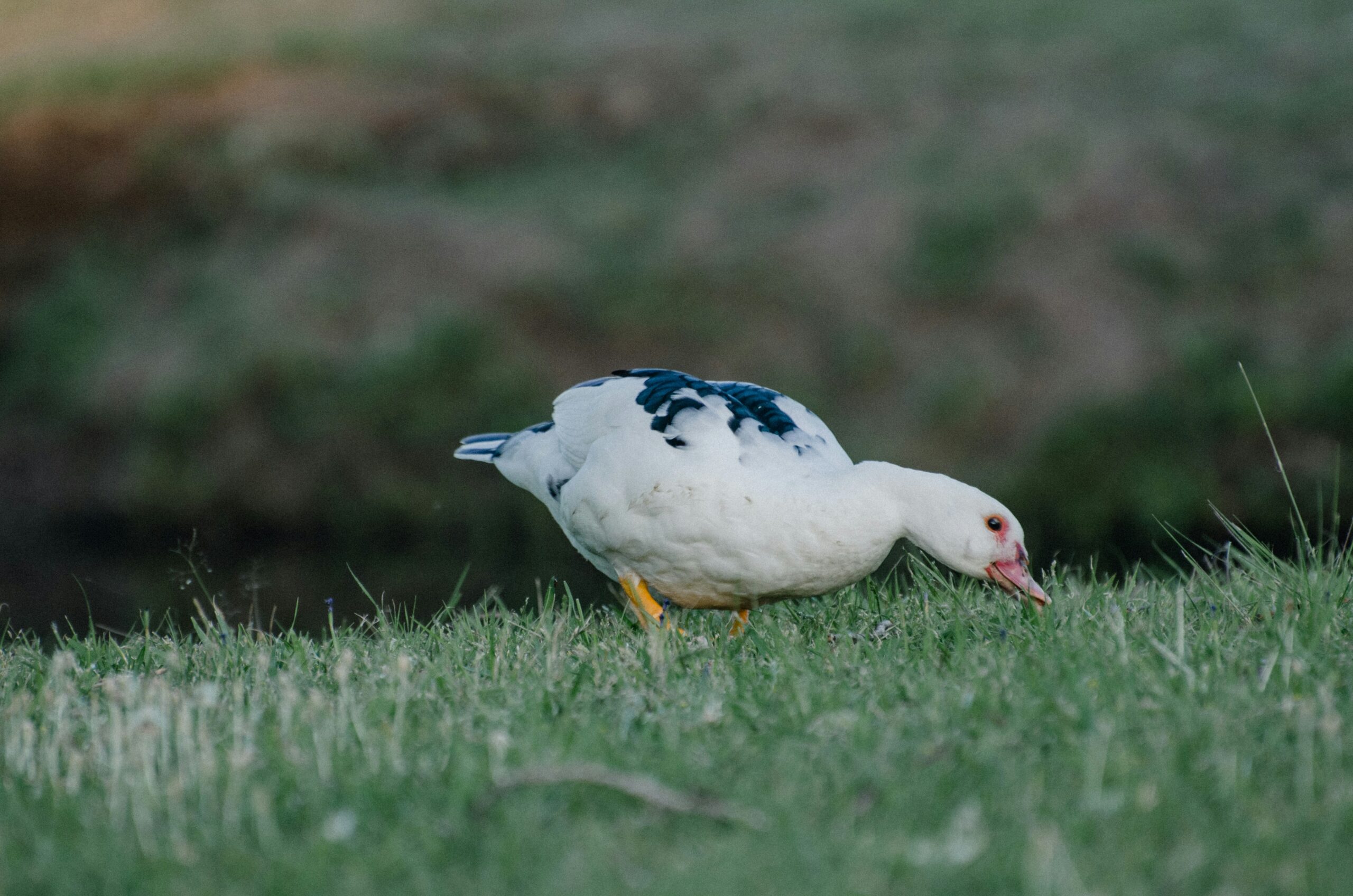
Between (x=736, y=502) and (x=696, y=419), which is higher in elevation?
(x=696, y=419)

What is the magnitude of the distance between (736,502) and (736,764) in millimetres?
1295

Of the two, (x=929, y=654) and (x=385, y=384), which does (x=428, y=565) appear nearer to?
(x=385, y=384)

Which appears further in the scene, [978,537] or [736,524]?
[978,537]

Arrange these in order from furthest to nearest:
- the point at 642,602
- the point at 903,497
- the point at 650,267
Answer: the point at 650,267, the point at 642,602, the point at 903,497

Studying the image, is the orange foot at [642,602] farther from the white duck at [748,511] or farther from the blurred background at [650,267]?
the blurred background at [650,267]

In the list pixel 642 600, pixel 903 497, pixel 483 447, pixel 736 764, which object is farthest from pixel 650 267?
pixel 736 764

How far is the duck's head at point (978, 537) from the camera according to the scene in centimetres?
370

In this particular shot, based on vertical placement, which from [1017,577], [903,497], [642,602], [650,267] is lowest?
[650,267]

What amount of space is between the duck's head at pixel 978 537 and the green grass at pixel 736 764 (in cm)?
27

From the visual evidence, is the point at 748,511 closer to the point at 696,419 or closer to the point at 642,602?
the point at 696,419

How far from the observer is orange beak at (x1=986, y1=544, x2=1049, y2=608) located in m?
3.70

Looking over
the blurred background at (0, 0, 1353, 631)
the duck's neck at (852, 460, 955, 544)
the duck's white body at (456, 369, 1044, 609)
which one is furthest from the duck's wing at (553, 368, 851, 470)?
the blurred background at (0, 0, 1353, 631)

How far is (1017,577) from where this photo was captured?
3.71 metres

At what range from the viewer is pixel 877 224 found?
13266 millimetres
